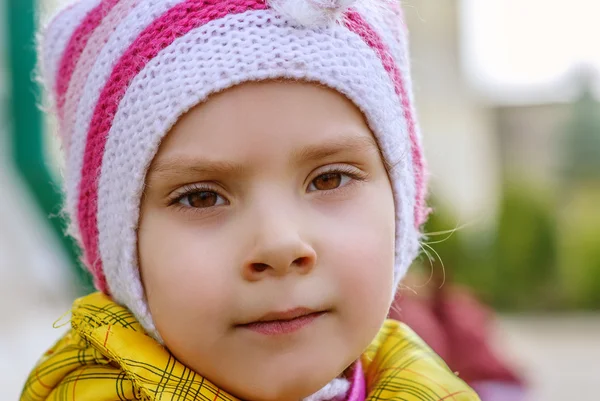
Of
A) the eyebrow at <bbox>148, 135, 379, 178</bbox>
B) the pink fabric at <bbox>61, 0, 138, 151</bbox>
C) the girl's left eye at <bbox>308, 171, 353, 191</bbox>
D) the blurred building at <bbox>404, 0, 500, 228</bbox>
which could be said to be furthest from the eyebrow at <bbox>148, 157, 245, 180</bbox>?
the blurred building at <bbox>404, 0, 500, 228</bbox>

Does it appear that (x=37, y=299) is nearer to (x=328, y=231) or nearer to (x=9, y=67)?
(x=9, y=67)

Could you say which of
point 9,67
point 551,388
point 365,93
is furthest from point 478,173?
point 365,93

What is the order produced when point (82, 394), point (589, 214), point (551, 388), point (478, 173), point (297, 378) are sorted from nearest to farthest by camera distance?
point (297, 378) → point (82, 394) → point (551, 388) → point (589, 214) → point (478, 173)

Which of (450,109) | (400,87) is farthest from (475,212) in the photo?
(400,87)

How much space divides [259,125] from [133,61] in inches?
10.4

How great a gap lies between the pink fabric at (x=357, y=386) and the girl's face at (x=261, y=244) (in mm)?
161

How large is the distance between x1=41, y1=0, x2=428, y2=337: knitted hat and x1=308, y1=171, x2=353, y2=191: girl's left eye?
0.11 metres

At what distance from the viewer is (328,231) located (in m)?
1.29

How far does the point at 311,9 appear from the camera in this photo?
1325mm

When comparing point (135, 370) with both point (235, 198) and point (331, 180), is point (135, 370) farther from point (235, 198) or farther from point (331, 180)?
point (331, 180)

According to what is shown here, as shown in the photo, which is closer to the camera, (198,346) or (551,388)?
(198,346)

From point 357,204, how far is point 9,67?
11.1 feet

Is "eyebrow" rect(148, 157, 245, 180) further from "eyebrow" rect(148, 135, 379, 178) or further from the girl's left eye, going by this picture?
the girl's left eye

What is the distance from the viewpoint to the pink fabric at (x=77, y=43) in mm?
1519
